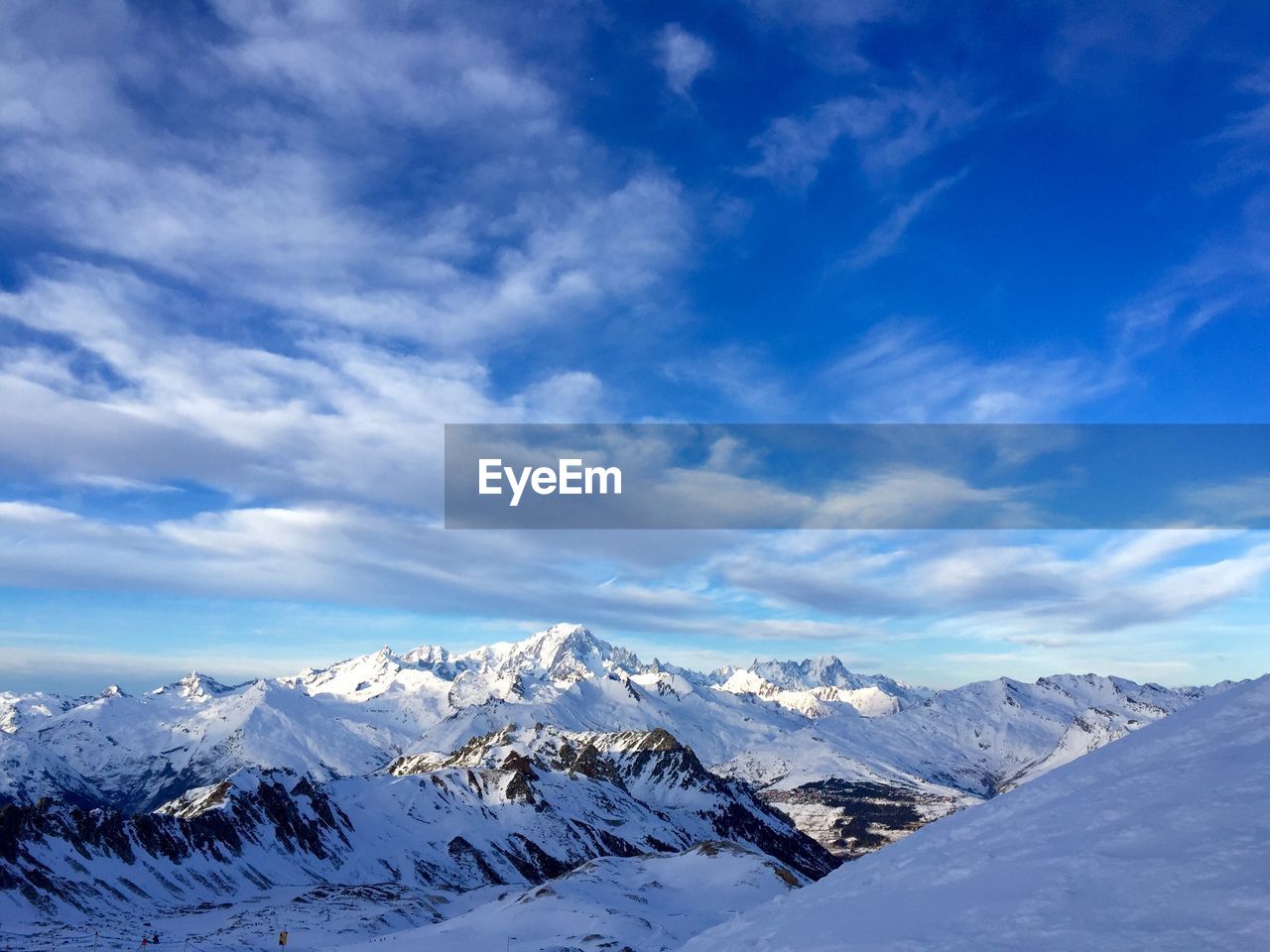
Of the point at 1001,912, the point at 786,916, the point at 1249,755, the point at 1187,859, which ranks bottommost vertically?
the point at 786,916

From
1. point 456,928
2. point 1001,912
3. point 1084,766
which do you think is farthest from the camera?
point 456,928

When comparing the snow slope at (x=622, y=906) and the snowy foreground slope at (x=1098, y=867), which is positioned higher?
the snowy foreground slope at (x=1098, y=867)

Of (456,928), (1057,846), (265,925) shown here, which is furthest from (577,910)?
(1057,846)

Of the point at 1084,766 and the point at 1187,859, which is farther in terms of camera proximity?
the point at 1084,766

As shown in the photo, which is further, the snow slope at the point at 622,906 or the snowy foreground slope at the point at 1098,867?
the snow slope at the point at 622,906

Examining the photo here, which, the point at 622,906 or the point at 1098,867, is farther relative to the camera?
the point at 622,906

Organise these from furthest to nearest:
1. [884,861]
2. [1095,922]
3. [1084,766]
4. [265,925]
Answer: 1. [265,925]
2. [884,861]
3. [1084,766]
4. [1095,922]

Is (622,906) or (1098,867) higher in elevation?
(1098,867)

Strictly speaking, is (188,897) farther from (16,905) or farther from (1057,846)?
(1057,846)

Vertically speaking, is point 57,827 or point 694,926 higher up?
point 57,827
